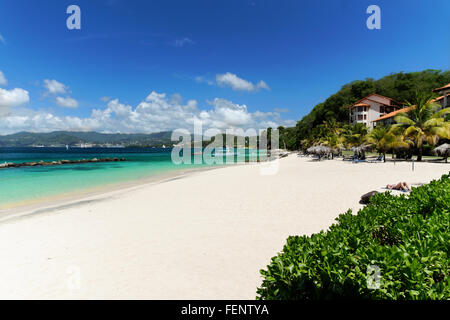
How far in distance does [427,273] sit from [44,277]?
6.34 meters

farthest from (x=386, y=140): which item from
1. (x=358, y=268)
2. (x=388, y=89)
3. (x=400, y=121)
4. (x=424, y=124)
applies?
(x=388, y=89)

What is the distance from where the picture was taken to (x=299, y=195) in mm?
10867

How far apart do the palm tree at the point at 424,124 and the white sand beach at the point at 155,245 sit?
2221 centimetres

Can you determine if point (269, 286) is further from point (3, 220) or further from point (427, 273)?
point (3, 220)

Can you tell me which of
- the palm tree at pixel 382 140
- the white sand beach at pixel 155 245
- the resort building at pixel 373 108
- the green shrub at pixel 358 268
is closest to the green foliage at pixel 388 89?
the resort building at pixel 373 108

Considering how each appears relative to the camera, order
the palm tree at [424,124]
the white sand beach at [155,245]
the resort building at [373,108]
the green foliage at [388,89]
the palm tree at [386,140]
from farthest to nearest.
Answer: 1. the green foliage at [388,89]
2. the resort building at [373,108]
3. the palm tree at [386,140]
4. the palm tree at [424,124]
5. the white sand beach at [155,245]

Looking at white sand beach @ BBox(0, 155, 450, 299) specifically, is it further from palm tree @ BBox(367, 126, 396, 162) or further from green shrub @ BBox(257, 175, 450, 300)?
palm tree @ BBox(367, 126, 396, 162)

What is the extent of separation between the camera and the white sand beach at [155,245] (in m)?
4.08

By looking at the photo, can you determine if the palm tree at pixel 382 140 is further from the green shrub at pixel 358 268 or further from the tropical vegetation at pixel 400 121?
the green shrub at pixel 358 268

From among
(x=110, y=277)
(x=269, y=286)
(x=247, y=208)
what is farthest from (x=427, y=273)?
(x=247, y=208)

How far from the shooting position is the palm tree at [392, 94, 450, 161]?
966 inches

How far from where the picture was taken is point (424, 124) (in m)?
25.5

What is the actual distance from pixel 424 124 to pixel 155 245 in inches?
1282

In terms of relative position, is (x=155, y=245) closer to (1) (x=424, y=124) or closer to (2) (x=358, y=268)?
(2) (x=358, y=268)
